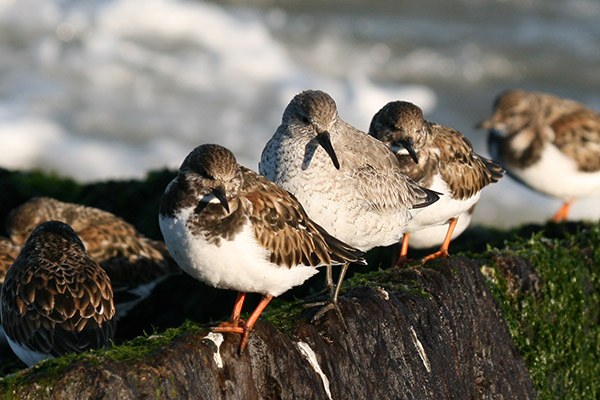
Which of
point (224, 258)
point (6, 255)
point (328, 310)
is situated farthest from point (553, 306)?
point (6, 255)

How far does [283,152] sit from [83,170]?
1477 centimetres

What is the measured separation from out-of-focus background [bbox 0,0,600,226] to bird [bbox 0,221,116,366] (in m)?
13.1

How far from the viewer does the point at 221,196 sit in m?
5.14

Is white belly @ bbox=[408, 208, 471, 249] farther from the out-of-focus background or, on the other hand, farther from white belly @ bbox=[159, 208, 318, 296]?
the out-of-focus background

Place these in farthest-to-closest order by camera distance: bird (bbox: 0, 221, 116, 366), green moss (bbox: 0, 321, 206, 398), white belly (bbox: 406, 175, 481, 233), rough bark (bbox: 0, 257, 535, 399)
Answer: white belly (bbox: 406, 175, 481, 233) → bird (bbox: 0, 221, 116, 366) → rough bark (bbox: 0, 257, 535, 399) → green moss (bbox: 0, 321, 206, 398)

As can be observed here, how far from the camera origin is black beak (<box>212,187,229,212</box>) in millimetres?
5091

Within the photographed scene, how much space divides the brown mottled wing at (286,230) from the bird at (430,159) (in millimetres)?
1248

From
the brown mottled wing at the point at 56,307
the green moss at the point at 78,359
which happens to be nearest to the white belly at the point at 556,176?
the brown mottled wing at the point at 56,307

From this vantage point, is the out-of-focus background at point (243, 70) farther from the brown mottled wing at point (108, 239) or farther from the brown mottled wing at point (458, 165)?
the brown mottled wing at point (458, 165)

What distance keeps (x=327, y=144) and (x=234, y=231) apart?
110 cm

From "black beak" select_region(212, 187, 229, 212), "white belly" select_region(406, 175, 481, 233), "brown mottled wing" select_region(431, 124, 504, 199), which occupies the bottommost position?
"white belly" select_region(406, 175, 481, 233)

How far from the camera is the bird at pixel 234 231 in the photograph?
5105 mm

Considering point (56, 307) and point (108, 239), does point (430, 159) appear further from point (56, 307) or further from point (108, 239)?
point (108, 239)

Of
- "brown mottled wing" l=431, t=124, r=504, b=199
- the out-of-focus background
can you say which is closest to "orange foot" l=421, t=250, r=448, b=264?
"brown mottled wing" l=431, t=124, r=504, b=199
